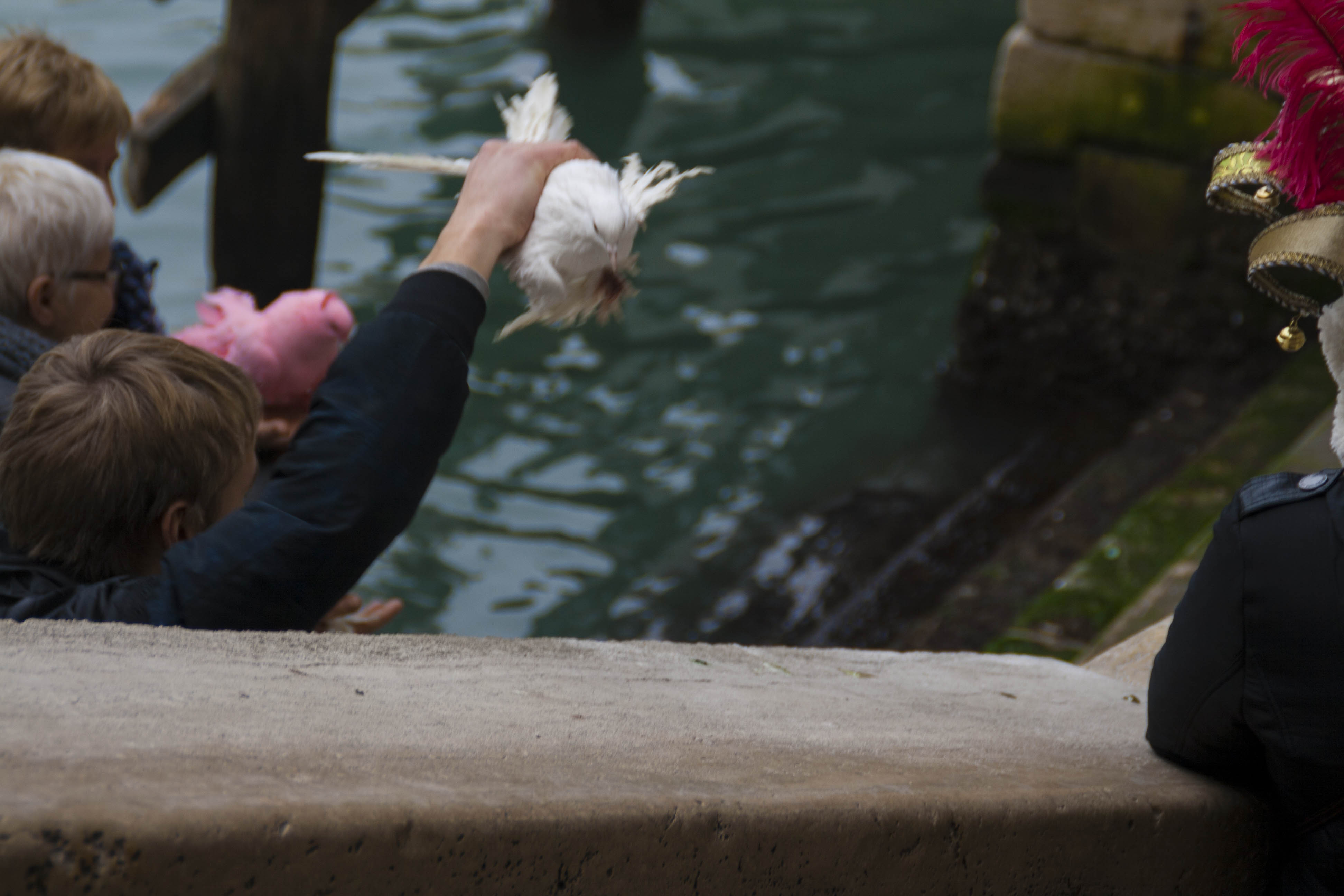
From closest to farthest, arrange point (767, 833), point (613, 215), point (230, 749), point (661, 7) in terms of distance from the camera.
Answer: point (230, 749), point (767, 833), point (613, 215), point (661, 7)

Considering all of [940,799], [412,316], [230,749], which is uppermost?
[412,316]

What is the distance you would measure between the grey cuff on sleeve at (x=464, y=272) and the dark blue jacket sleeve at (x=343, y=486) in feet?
0.06

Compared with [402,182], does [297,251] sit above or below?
above

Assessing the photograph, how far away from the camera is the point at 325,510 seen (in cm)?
151

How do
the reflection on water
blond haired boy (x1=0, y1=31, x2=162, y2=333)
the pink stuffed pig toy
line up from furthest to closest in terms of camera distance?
the reflection on water
the pink stuffed pig toy
blond haired boy (x1=0, y1=31, x2=162, y2=333)

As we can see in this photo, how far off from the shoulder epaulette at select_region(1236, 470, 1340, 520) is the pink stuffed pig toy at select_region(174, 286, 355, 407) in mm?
1689

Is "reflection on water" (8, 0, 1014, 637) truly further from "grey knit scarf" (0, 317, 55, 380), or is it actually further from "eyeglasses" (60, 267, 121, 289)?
"grey knit scarf" (0, 317, 55, 380)

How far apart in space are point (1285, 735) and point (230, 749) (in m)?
1.15

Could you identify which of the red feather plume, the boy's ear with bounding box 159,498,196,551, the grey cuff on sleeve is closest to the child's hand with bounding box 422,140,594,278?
the grey cuff on sleeve

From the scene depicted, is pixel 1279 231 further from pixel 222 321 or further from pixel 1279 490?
pixel 222 321

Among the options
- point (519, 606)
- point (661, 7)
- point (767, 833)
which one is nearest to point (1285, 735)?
point (767, 833)

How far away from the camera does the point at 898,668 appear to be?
2.12 metres

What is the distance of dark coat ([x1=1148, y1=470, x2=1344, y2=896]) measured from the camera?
1.42m

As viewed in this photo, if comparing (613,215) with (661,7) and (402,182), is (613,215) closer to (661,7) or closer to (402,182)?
(402,182)
